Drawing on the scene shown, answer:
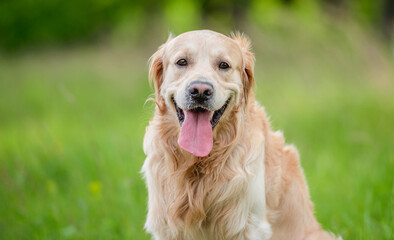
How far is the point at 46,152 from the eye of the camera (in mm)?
5145

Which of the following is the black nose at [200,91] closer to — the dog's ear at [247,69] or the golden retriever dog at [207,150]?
the golden retriever dog at [207,150]

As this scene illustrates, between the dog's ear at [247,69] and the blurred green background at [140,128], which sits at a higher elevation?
the dog's ear at [247,69]

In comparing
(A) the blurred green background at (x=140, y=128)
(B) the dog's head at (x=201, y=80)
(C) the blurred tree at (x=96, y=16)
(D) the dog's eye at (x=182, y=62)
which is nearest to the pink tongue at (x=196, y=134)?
(B) the dog's head at (x=201, y=80)

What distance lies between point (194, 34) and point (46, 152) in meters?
3.01

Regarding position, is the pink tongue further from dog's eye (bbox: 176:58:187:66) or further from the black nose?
dog's eye (bbox: 176:58:187:66)

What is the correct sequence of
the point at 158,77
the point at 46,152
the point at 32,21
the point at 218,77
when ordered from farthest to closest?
1. the point at 32,21
2. the point at 46,152
3. the point at 158,77
4. the point at 218,77

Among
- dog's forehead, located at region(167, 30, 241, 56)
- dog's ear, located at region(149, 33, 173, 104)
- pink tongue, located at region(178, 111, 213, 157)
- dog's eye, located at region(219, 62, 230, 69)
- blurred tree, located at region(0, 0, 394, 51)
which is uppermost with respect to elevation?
dog's forehead, located at region(167, 30, 241, 56)

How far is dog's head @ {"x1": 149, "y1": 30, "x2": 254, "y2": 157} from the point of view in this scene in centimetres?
273

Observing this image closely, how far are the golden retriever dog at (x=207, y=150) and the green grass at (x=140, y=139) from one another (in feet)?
1.45

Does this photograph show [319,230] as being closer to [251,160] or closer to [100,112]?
[251,160]

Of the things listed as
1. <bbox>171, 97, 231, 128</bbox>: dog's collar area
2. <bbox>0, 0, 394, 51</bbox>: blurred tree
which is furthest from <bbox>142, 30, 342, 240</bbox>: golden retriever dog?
<bbox>0, 0, 394, 51</bbox>: blurred tree

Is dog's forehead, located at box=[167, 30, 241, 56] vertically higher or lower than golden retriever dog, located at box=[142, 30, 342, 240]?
higher

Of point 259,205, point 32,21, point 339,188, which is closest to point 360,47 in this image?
point 339,188

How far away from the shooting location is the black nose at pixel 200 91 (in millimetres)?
2666
